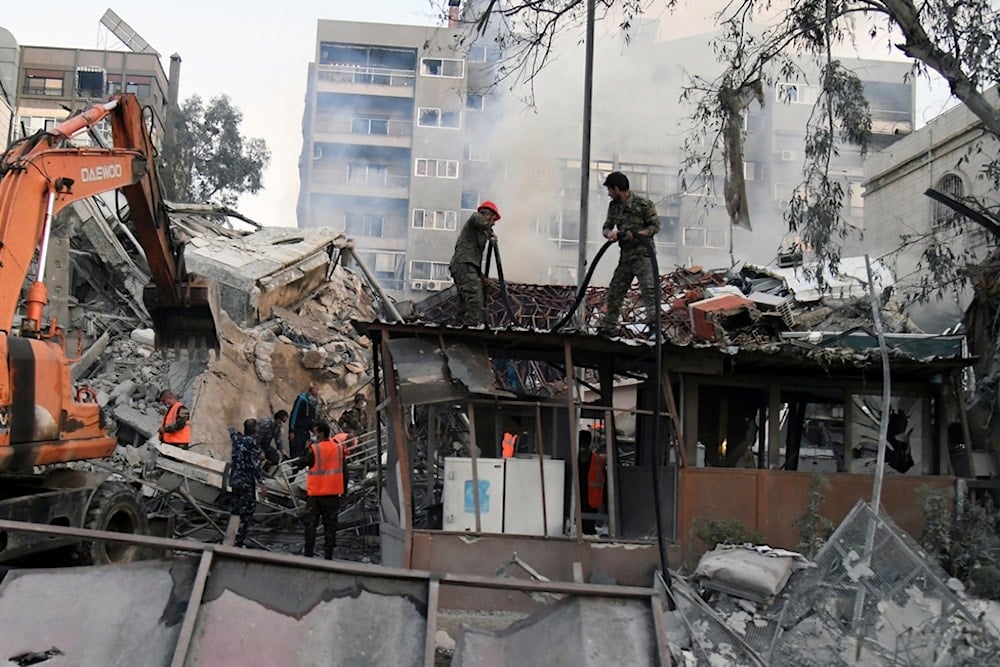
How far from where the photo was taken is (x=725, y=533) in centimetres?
1023

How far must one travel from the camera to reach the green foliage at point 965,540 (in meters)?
9.17

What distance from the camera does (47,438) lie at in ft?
26.2

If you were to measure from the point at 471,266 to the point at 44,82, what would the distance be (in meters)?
45.4

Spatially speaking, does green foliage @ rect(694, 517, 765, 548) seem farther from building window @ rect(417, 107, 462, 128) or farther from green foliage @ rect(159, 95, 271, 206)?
building window @ rect(417, 107, 462, 128)

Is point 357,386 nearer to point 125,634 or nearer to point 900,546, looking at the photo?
point 900,546

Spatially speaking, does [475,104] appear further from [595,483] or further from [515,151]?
[595,483]

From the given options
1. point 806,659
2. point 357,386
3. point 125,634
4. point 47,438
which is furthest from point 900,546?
point 357,386

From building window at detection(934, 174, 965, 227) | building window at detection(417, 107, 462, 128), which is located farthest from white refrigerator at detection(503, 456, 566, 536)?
building window at detection(417, 107, 462, 128)

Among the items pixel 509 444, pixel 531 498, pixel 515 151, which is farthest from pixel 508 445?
pixel 515 151

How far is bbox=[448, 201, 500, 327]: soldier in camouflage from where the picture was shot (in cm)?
1108

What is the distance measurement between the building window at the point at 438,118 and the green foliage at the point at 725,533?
A: 3875 cm

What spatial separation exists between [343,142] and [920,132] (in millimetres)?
30126

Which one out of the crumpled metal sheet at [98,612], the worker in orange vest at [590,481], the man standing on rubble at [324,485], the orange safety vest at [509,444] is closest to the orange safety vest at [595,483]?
the worker in orange vest at [590,481]

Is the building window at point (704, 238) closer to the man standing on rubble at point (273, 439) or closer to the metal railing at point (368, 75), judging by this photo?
the metal railing at point (368, 75)
